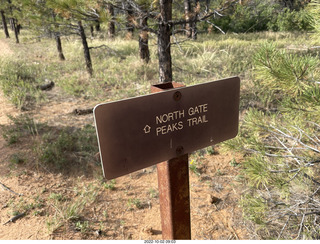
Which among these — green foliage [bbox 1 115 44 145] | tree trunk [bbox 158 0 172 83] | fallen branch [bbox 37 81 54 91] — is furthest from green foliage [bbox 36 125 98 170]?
fallen branch [bbox 37 81 54 91]

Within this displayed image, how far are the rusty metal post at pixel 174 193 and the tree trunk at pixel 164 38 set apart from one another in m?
2.82

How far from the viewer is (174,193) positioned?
128 cm

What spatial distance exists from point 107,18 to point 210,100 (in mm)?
3532

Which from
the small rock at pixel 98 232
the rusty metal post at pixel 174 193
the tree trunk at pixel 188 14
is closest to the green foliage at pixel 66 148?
the small rock at pixel 98 232

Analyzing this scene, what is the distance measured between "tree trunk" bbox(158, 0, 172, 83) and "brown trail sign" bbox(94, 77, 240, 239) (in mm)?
2829

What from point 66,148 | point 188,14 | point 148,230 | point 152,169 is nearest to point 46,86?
point 66,148

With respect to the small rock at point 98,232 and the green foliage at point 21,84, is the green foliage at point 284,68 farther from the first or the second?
the green foliage at point 21,84

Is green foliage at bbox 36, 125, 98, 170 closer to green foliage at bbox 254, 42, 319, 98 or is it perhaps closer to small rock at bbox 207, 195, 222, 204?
small rock at bbox 207, 195, 222, 204

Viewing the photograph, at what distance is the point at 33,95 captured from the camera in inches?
228

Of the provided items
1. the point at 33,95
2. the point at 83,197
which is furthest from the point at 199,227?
the point at 33,95

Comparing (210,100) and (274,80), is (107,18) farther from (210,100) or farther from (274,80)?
(210,100)

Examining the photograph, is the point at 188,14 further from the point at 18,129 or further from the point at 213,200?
the point at 18,129

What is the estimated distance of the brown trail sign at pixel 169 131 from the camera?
1.02 m

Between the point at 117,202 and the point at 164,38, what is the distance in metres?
2.57
